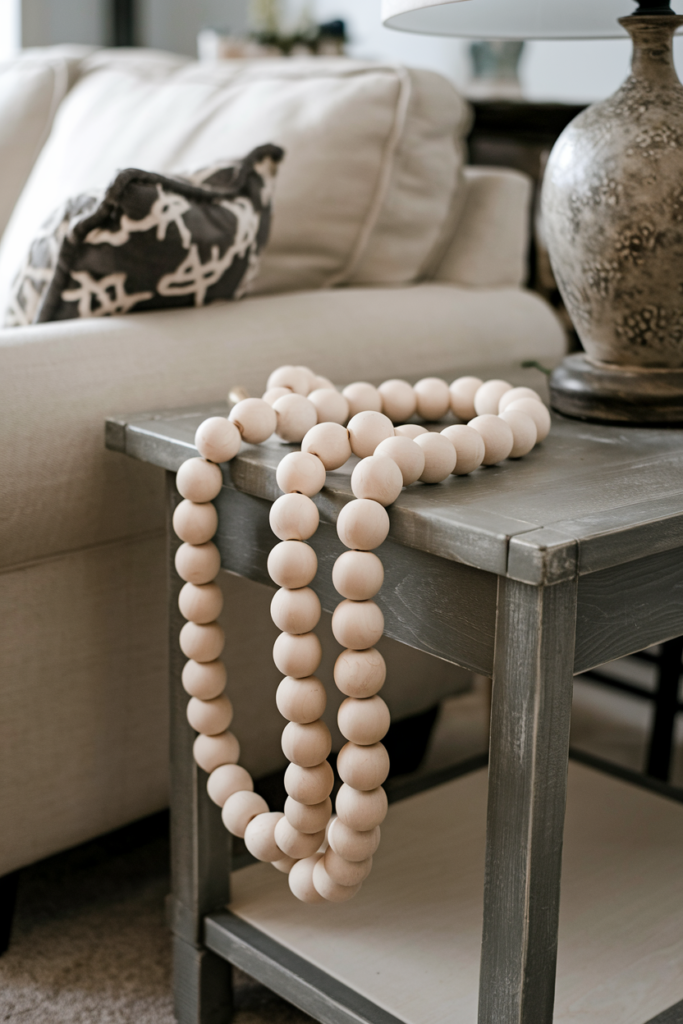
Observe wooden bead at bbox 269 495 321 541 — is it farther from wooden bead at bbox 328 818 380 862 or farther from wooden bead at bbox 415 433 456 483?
wooden bead at bbox 328 818 380 862

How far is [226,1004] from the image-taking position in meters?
0.93

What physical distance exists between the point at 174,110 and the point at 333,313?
448mm

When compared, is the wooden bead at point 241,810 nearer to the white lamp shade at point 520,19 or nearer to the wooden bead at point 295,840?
the wooden bead at point 295,840

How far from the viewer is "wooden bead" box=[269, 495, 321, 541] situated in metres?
0.68

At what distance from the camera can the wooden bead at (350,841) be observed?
698mm

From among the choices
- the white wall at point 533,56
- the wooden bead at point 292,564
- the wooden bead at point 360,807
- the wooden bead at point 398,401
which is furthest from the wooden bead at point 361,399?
the white wall at point 533,56

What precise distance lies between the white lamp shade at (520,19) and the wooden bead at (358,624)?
2.01ft

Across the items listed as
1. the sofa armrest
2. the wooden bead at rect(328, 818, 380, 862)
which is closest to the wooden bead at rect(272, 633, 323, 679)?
the wooden bead at rect(328, 818, 380, 862)

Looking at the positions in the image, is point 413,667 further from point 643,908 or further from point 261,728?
point 643,908

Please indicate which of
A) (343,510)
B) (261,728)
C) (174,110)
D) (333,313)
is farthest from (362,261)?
(343,510)

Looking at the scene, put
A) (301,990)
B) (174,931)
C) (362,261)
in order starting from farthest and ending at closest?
(362,261)
(174,931)
(301,990)

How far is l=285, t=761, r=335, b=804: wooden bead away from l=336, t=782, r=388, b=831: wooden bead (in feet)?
0.09

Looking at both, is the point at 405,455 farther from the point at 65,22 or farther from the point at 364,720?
the point at 65,22

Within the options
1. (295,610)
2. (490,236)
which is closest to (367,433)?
(295,610)
